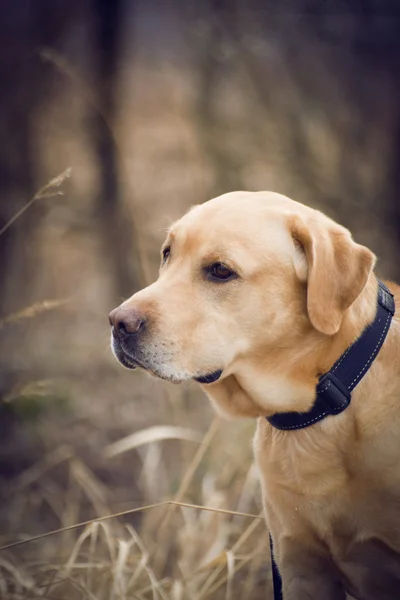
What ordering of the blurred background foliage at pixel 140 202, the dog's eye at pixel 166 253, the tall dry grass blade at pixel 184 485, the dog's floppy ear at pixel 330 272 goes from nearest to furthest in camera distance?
1. the dog's floppy ear at pixel 330 272
2. the dog's eye at pixel 166 253
3. the tall dry grass blade at pixel 184 485
4. the blurred background foliage at pixel 140 202

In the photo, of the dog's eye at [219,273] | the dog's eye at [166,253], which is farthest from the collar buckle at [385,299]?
the dog's eye at [166,253]

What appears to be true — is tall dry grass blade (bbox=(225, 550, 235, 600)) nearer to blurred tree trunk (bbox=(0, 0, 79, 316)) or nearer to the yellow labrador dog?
the yellow labrador dog

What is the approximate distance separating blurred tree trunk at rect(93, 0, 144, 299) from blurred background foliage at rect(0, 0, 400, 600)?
0.02 metres

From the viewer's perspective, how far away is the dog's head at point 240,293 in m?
2.23

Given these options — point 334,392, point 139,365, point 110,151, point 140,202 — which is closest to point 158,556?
point 139,365

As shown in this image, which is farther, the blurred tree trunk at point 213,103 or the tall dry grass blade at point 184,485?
the blurred tree trunk at point 213,103

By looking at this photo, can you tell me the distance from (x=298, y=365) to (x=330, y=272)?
1.00ft

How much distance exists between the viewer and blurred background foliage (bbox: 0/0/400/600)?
3.36m

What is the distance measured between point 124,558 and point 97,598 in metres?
0.18

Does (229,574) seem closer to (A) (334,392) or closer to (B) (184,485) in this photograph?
(B) (184,485)

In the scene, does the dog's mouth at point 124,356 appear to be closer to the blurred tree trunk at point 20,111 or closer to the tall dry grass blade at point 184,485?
the tall dry grass blade at point 184,485

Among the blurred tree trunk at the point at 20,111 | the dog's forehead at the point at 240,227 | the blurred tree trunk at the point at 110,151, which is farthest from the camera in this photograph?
the blurred tree trunk at the point at 110,151

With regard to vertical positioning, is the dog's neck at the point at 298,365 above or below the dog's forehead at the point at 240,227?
below

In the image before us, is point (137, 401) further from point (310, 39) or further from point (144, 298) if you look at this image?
point (144, 298)
